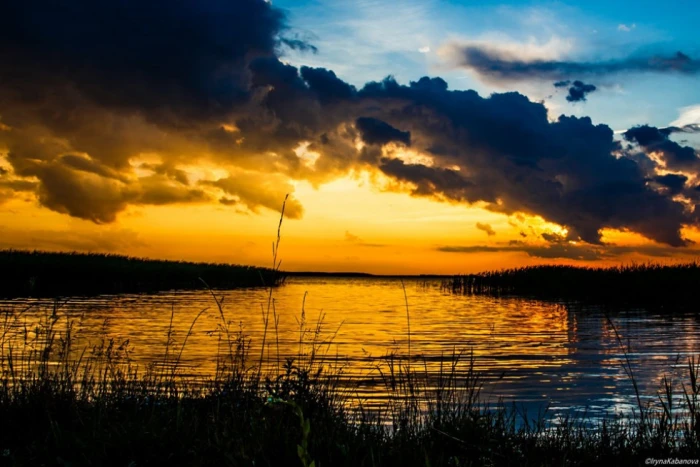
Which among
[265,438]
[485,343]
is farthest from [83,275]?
[265,438]

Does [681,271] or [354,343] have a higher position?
[681,271]

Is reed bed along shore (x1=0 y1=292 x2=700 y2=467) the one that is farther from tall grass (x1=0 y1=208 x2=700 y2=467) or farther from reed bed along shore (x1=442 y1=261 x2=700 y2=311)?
reed bed along shore (x1=442 y1=261 x2=700 y2=311)

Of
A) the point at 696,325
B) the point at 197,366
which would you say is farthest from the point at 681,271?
the point at 197,366

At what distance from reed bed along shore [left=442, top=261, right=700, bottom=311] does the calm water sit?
9.55 m

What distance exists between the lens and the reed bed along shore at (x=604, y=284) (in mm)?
41312

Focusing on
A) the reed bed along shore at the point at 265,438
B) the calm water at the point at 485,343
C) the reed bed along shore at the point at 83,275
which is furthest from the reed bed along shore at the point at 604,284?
the reed bed along shore at the point at 265,438

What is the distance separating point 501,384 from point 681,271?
38.8 metres

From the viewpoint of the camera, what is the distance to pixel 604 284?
4956cm

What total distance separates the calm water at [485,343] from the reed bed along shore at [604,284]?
9553 mm

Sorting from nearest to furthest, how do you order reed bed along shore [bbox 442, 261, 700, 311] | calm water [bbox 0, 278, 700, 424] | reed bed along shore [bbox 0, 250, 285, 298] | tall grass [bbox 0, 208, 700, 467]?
1. tall grass [bbox 0, 208, 700, 467]
2. calm water [bbox 0, 278, 700, 424]
3. reed bed along shore [bbox 442, 261, 700, 311]
4. reed bed along shore [bbox 0, 250, 285, 298]

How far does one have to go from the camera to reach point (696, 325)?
83.1 ft

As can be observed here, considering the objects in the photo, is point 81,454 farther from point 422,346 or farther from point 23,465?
point 422,346

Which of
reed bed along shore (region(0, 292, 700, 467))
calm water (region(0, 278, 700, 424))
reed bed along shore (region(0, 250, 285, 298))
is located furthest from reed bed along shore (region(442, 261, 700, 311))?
reed bed along shore (region(0, 292, 700, 467))

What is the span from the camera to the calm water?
12.1 meters
